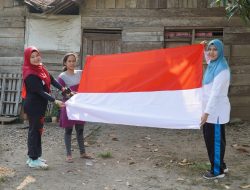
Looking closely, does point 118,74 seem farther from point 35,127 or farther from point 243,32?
point 243,32

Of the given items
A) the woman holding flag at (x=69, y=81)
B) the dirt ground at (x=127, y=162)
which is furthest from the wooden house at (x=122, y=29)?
the woman holding flag at (x=69, y=81)

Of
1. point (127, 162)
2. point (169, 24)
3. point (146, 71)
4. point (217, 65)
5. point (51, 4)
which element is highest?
point (51, 4)

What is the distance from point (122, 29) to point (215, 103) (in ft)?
18.9

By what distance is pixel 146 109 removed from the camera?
623cm

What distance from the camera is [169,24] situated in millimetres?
10812

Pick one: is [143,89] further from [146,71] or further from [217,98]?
[217,98]

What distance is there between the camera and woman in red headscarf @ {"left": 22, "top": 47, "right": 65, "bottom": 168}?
6.21m

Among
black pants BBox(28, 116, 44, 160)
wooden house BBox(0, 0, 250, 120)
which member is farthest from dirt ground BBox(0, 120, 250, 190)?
wooden house BBox(0, 0, 250, 120)

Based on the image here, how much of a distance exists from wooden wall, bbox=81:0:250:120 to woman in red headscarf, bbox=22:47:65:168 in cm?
478

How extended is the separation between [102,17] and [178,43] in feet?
6.71

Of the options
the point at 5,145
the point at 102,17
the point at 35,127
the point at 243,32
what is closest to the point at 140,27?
the point at 102,17

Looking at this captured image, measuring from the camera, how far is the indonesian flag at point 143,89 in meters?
6.06

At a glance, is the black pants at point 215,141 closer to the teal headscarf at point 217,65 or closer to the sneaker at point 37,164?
the teal headscarf at point 217,65

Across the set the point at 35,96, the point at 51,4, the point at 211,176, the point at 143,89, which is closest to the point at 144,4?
the point at 51,4
